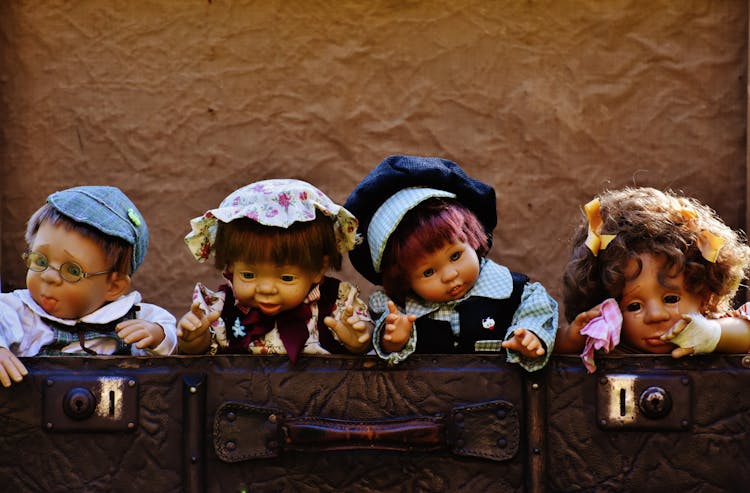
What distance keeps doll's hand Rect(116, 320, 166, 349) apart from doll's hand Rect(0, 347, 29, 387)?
21 centimetres

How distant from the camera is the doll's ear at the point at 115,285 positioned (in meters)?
2.24

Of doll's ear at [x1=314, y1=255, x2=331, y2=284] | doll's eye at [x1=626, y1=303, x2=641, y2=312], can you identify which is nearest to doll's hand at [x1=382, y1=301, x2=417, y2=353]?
doll's ear at [x1=314, y1=255, x2=331, y2=284]

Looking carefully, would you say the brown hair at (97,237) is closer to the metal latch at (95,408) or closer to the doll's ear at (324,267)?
the metal latch at (95,408)

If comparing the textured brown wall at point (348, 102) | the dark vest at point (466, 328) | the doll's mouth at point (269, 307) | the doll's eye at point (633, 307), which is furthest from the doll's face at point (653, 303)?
the textured brown wall at point (348, 102)

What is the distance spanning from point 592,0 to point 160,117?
126cm

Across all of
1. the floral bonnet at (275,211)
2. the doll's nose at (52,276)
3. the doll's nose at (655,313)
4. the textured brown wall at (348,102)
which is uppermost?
the textured brown wall at (348,102)

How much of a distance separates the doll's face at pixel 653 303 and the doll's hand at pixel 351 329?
55 cm

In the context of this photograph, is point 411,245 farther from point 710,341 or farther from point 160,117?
point 160,117

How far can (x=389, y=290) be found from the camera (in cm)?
220

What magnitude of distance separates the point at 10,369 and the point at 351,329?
66 centimetres

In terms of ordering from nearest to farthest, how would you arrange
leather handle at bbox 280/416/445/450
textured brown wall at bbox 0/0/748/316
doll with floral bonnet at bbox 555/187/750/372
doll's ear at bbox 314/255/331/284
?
leather handle at bbox 280/416/445/450, doll with floral bonnet at bbox 555/187/750/372, doll's ear at bbox 314/255/331/284, textured brown wall at bbox 0/0/748/316

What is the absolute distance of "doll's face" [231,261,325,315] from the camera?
209 cm

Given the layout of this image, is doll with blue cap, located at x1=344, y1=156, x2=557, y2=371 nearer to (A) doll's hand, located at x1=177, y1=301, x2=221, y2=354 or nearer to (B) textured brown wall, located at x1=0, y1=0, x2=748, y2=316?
(A) doll's hand, located at x1=177, y1=301, x2=221, y2=354

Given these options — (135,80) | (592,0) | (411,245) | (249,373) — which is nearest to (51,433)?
(249,373)
